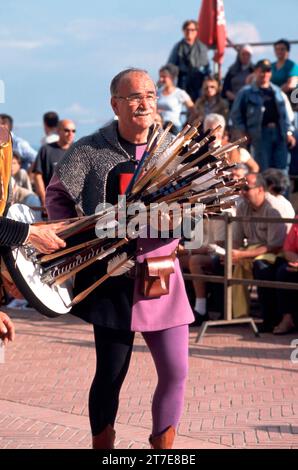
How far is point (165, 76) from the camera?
15.7m

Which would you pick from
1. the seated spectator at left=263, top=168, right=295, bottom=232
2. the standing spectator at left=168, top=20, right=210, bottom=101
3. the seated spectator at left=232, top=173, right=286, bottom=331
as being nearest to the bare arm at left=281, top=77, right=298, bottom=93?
the standing spectator at left=168, top=20, right=210, bottom=101

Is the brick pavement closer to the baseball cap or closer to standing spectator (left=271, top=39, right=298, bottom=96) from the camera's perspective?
the baseball cap

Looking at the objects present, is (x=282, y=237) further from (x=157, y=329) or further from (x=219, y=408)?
(x=157, y=329)

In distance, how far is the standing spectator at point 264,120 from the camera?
1492cm

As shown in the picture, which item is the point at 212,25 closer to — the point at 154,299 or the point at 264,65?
the point at 264,65

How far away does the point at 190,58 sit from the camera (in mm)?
17281

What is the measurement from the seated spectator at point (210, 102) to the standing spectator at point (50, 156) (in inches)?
86.9

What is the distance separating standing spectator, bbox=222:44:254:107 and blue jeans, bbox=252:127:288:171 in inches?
68.8

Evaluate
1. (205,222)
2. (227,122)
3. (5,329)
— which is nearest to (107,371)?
(5,329)

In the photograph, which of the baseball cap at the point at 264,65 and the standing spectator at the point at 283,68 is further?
the standing spectator at the point at 283,68

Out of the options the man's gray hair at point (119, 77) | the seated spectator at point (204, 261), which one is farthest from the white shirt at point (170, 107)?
the man's gray hair at point (119, 77)

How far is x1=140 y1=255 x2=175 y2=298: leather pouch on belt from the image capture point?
5.38m

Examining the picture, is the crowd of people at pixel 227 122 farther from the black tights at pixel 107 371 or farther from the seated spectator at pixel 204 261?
the black tights at pixel 107 371
